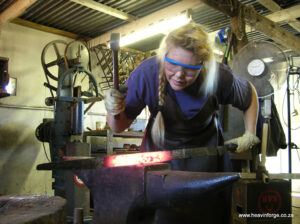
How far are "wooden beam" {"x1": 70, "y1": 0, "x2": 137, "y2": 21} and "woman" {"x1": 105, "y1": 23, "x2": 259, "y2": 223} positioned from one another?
3445 mm

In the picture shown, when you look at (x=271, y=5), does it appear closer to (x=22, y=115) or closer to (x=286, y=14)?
(x=286, y=14)

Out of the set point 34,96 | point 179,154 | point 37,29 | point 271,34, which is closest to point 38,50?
point 37,29

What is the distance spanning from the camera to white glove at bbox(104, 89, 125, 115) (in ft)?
4.38

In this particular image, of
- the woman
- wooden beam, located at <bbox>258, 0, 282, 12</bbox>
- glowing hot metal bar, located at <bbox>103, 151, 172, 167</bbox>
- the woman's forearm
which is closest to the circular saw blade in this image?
the woman's forearm

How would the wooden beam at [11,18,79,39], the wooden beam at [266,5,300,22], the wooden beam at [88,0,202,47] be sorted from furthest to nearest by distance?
the wooden beam at [11,18,79,39], the wooden beam at [266,5,300,22], the wooden beam at [88,0,202,47]

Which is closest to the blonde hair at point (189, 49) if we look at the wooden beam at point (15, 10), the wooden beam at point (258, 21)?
the wooden beam at point (258, 21)

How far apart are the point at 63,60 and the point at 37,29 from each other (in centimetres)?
211

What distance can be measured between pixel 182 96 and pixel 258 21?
369 cm

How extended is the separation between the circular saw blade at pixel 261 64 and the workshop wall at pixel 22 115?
3788 mm

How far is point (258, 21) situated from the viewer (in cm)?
480

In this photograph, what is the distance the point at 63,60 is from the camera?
426cm

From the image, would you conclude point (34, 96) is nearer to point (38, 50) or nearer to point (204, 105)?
point (38, 50)

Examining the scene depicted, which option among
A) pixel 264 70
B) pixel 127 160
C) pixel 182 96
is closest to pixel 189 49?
pixel 182 96

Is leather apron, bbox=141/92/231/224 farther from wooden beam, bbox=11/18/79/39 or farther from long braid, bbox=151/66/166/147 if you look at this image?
wooden beam, bbox=11/18/79/39
